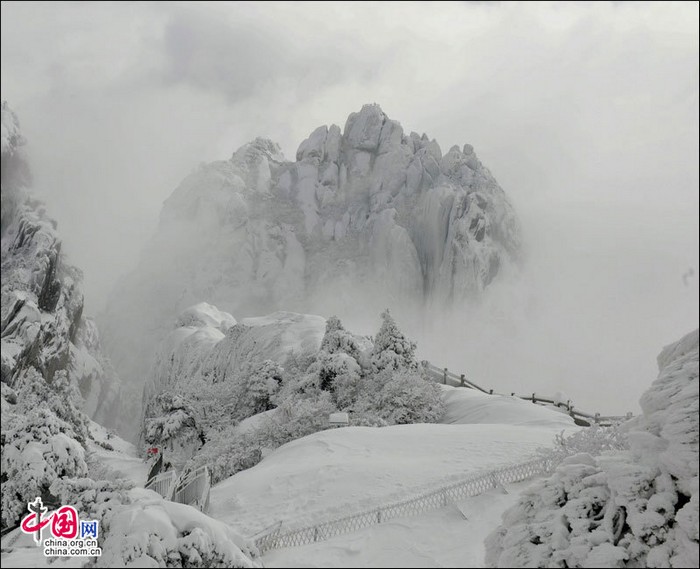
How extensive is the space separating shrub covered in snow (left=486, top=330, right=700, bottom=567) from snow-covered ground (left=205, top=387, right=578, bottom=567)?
4.63ft

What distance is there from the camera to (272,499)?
16.0 m

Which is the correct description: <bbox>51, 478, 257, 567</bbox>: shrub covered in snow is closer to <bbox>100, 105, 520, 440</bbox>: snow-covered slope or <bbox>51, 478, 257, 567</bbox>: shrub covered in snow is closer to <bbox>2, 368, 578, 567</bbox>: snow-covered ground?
<bbox>2, 368, 578, 567</bbox>: snow-covered ground

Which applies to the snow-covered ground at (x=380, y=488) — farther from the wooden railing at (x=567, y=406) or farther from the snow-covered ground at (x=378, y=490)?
the wooden railing at (x=567, y=406)

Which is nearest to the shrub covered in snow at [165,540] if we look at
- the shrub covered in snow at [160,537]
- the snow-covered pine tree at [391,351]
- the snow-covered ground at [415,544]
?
the shrub covered in snow at [160,537]

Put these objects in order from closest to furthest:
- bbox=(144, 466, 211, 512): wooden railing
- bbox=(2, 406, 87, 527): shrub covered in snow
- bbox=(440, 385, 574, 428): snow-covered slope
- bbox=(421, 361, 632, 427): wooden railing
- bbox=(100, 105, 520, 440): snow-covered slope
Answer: bbox=(2, 406, 87, 527): shrub covered in snow → bbox=(144, 466, 211, 512): wooden railing → bbox=(440, 385, 574, 428): snow-covered slope → bbox=(421, 361, 632, 427): wooden railing → bbox=(100, 105, 520, 440): snow-covered slope

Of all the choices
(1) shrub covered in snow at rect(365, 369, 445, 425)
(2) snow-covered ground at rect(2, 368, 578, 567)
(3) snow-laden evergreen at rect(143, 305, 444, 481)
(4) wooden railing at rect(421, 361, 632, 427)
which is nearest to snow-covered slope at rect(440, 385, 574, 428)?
(2) snow-covered ground at rect(2, 368, 578, 567)

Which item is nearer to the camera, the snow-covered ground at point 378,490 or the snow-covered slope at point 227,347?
the snow-covered ground at point 378,490

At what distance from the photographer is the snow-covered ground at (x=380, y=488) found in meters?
11.2

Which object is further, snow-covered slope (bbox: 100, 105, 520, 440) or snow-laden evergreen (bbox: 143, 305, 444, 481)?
snow-covered slope (bbox: 100, 105, 520, 440)

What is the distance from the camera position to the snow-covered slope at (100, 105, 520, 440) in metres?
102

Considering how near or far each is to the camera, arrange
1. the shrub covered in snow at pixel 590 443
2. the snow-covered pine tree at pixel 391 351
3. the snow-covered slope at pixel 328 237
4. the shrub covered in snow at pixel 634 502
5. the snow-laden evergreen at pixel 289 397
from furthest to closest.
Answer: the snow-covered slope at pixel 328 237, the snow-covered pine tree at pixel 391 351, the snow-laden evergreen at pixel 289 397, the shrub covered in snow at pixel 590 443, the shrub covered in snow at pixel 634 502

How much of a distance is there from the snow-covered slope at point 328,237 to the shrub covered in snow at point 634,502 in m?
86.6

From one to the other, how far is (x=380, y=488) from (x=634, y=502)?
769 cm

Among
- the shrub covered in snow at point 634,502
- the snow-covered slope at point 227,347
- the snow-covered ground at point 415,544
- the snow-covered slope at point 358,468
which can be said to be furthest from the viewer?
the snow-covered slope at point 227,347
